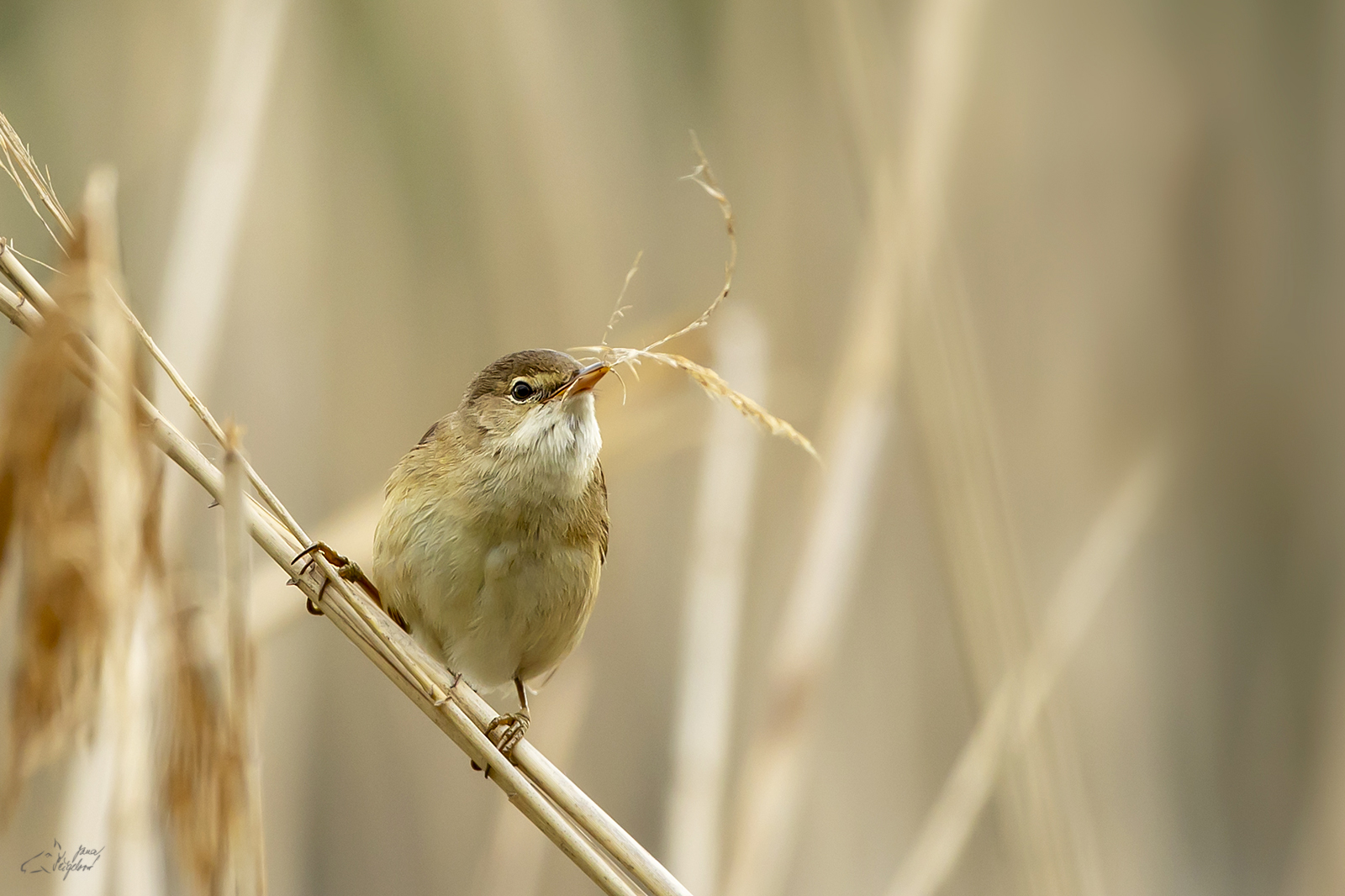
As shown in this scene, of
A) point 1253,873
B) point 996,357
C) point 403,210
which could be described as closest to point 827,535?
point 996,357

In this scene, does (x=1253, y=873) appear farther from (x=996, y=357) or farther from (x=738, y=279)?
(x=738, y=279)

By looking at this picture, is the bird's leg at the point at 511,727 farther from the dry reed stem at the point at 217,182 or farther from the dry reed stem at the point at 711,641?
the dry reed stem at the point at 217,182

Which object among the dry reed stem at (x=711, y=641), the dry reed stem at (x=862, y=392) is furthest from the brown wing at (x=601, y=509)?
the dry reed stem at (x=862, y=392)

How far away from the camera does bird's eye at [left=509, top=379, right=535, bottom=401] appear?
1.98 m

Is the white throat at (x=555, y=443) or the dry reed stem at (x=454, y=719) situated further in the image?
the white throat at (x=555, y=443)

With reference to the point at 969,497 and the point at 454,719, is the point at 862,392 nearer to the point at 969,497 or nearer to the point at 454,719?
the point at 969,497

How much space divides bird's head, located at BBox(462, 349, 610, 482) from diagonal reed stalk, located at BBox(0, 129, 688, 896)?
1.66ft

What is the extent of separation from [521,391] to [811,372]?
1171 mm

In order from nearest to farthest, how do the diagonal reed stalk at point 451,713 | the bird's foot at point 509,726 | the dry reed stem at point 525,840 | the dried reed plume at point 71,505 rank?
the dried reed plume at point 71,505 → the diagonal reed stalk at point 451,713 → the bird's foot at point 509,726 → the dry reed stem at point 525,840

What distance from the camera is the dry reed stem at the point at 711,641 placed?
2.06 m

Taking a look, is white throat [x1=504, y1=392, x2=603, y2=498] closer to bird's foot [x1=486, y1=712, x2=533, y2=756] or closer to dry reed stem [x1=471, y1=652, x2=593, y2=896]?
bird's foot [x1=486, y1=712, x2=533, y2=756]

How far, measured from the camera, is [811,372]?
2.97 metres

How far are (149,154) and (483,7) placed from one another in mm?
803
